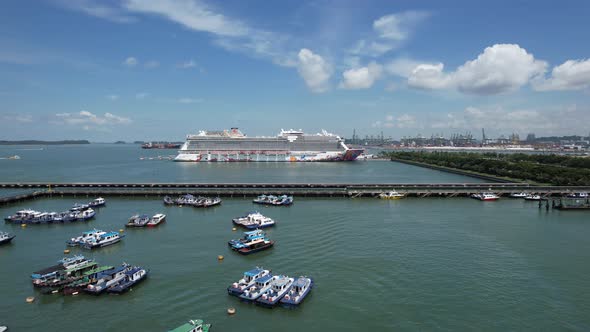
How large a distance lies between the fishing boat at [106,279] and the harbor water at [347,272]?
441mm

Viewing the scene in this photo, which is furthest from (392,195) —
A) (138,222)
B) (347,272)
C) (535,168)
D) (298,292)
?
(535,168)

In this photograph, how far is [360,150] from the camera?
79.1 m

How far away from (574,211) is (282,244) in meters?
22.9

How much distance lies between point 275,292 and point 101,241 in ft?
35.3

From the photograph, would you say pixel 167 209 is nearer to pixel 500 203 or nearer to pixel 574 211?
pixel 500 203

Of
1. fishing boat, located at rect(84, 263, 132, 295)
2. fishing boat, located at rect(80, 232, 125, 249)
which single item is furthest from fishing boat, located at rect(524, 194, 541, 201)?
fishing boat, located at rect(80, 232, 125, 249)

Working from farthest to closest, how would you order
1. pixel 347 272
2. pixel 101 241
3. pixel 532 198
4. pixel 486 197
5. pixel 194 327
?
pixel 532 198 < pixel 486 197 < pixel 101 241 < pixel 347 272 < pixel 194 327

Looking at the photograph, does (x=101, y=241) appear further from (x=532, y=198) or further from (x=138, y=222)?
(x=532, y=198)

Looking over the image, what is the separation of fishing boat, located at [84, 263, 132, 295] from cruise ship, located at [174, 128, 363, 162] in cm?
6077

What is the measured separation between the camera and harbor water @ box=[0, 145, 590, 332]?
436 inches

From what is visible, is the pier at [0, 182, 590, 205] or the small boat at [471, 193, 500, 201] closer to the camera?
the small boat at [471, 193, 500, 201]

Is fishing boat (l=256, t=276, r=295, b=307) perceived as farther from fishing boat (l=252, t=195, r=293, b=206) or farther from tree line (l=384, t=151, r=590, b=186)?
tree line (l=384, t=151, r=590, b=186)

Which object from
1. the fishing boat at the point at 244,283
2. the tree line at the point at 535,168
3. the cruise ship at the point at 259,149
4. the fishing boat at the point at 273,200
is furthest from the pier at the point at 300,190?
the cruise ship at the point at 259,149

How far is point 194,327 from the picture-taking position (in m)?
9.91
